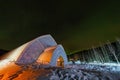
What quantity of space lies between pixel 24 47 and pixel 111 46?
133 feet

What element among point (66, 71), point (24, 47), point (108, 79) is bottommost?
point (108, 79)

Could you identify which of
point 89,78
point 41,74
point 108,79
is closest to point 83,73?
point 89,78

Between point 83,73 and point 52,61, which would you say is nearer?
point 83,73

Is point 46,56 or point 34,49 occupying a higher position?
point 34,49

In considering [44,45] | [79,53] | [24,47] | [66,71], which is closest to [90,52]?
[79,53]

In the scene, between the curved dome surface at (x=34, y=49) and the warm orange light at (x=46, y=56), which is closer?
the curved dome surface at (x=34, y=49)

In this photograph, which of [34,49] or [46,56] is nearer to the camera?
[46,56]

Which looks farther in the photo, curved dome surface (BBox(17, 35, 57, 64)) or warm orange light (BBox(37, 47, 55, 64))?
warm orange light (BBox(37, 47, 55, 64))

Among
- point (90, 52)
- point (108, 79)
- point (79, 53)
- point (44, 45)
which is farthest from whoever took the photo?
point (79, 53)

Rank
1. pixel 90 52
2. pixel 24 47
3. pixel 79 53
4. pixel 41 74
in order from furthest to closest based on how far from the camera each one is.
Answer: pixel 79 53, pixel 90 52, pixel 24 47, pixel 41 74

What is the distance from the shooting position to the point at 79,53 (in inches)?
2997

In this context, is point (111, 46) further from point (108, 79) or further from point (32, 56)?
point (108, 79)

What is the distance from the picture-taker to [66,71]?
599 inches

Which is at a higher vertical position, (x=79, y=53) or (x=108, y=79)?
(x=79, y=53)
